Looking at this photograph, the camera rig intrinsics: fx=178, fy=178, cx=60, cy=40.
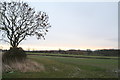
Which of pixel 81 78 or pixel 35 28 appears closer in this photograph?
pixel 81 78

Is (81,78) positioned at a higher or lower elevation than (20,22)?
lower

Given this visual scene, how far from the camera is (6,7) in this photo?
28922 millimetres

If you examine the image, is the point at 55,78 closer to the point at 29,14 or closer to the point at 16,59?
the point at 16,59

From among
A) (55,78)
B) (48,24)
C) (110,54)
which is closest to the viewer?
(55,78)

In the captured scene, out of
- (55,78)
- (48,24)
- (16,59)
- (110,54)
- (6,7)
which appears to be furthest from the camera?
(110,54)

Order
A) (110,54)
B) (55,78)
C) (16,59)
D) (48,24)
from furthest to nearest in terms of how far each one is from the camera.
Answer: (110,54) < (48,24) < (16,59) < (55,78)

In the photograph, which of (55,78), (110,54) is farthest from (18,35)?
(110,54)

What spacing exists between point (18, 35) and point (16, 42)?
3.93 feet

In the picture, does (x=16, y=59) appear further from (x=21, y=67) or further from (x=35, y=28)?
(x=35, y=28)

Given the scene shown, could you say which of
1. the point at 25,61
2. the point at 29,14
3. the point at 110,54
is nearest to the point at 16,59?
the point at 25,61

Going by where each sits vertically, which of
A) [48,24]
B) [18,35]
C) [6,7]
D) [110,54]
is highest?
[6,7]

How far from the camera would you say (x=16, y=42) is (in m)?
29.3

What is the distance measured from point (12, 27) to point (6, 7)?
11.1 ft

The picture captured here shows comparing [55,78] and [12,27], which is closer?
[55,78]
